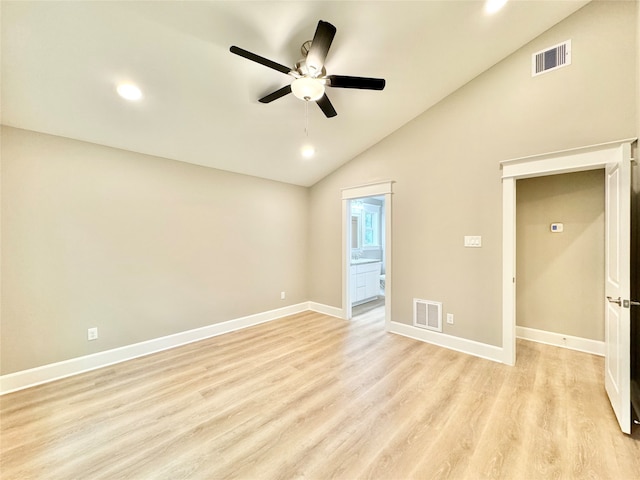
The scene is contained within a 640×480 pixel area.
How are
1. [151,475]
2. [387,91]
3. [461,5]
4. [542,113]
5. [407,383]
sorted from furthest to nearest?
[387,91] → [542,113] → [407,383] → [461,5] → [151,475]

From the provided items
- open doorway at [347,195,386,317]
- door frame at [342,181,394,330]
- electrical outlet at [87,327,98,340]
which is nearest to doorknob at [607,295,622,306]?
door frame at [342,181,394,330]

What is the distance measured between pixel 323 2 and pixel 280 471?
10.9ft

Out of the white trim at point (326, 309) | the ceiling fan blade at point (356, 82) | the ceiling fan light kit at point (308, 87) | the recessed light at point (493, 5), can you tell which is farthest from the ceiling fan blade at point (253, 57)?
the white trim at point (326, 309)

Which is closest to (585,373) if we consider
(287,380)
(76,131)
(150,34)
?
(287,380)

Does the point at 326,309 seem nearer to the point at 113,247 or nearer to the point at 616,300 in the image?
the point at 113,247

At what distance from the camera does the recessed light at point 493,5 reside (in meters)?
2.31

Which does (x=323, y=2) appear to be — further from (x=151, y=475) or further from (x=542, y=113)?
(x=151, y=475)

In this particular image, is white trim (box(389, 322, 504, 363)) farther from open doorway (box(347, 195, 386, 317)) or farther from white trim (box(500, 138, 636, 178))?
white trim (box(500, 138, 636, 178))

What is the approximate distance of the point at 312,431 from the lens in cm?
192

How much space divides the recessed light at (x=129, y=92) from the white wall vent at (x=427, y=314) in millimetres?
3989

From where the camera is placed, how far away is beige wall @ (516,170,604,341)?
312cm

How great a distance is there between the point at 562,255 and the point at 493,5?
9.79 feet

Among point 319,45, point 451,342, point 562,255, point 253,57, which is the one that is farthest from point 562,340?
point 253,57

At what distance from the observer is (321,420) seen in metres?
2.03
